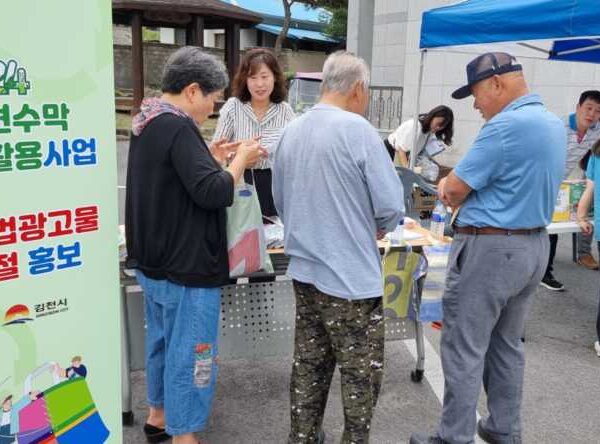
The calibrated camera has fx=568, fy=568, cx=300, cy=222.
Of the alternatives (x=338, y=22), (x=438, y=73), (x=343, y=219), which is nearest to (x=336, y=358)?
(x=343, y=219)

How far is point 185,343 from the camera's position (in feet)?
7.09

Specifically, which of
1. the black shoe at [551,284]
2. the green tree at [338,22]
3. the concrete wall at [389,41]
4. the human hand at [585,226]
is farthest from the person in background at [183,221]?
the green tree at [338,22]

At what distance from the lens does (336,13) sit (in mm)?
20797

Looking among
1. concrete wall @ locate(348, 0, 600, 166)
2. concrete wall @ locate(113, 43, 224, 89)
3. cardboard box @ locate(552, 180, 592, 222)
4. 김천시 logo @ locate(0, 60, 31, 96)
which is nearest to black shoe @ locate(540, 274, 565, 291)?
cardboard box @ locate(552, 180, 592, 222)

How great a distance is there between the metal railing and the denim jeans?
9.91 meters

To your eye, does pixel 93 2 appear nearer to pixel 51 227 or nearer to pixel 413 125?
pixel 51 227

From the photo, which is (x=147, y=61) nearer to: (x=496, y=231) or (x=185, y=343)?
(x=185, y=343)

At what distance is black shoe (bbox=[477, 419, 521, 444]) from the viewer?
2.54 m

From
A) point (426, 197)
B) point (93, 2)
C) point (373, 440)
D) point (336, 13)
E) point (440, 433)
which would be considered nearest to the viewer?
point (93, 2)

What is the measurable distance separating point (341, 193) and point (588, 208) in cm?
292

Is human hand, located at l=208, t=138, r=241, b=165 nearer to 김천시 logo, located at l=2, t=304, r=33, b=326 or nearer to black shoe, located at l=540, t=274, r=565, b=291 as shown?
김천시 logo, located at l=2, t=304, r=33, b=326

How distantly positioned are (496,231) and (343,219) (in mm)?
646

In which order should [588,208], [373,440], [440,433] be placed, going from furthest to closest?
[588,208] → [373,440] → [440,433]

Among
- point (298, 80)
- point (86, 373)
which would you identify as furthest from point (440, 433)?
point (298, 80)
